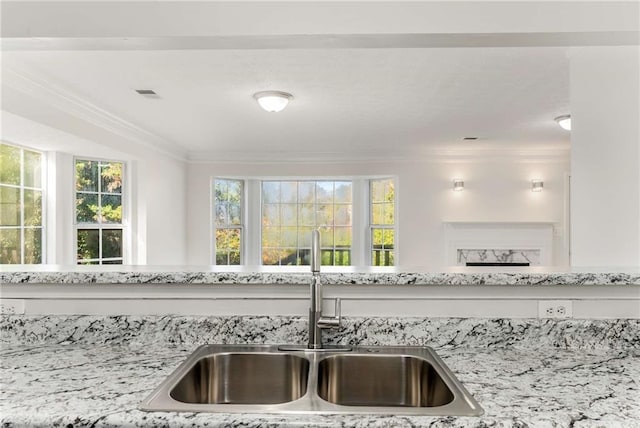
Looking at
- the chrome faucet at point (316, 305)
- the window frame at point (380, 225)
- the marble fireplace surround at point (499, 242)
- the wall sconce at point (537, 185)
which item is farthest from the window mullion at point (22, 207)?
the wall sconce at point (537, 185)

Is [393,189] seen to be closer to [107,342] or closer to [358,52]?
[358,52]

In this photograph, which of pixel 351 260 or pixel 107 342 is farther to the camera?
pixel 351 260

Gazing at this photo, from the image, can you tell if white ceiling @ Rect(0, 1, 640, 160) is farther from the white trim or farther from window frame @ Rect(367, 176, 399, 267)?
window frame @ Rect(367, 176, 399, 267)

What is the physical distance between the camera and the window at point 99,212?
15.4ft

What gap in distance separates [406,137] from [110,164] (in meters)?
3.34

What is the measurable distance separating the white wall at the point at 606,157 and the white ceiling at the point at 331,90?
1.09ft

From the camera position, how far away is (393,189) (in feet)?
21.2

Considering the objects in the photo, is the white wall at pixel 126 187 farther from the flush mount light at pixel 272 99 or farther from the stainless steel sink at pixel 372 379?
the stainless steel sink at pixel 372 379

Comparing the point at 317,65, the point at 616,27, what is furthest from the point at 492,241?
the point at 616,27

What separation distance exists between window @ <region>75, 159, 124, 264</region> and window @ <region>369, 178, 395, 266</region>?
3.38 metres

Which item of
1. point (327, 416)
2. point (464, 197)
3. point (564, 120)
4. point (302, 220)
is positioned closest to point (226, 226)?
point (302, 220)

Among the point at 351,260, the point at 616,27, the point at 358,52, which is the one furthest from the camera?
the point at 351,260

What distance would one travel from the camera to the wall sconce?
6113mm

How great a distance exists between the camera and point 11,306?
1420 millimetres
